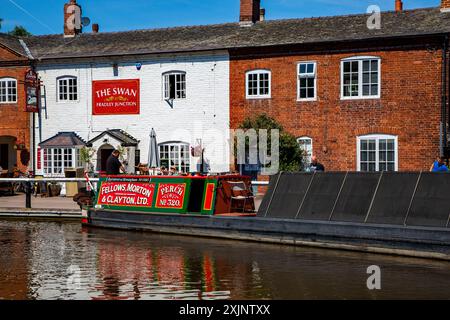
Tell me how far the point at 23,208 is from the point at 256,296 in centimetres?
1322

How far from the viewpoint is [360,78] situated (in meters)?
26.7

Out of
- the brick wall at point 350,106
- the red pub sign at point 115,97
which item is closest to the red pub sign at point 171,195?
the brick wall at point 350,106

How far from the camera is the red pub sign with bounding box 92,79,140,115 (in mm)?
30219

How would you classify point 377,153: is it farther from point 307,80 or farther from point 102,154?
point 102,154

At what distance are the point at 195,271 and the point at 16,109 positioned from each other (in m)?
21.9

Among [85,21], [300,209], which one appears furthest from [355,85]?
[85,21]

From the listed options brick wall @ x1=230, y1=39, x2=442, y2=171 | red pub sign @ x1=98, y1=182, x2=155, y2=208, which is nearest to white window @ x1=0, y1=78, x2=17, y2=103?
brick wall @ x1=230, y1=39, x2=442, y2=171

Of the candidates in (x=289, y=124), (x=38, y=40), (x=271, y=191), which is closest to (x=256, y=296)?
(x=271, y=191)

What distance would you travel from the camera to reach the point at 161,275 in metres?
11.7

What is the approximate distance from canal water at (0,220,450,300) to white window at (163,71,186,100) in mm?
13764

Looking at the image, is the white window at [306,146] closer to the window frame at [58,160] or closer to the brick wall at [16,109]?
the window frame at [58,160]

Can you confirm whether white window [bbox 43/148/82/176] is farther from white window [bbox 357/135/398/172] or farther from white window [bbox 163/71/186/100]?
white window [bbox 357/135/398/172]
